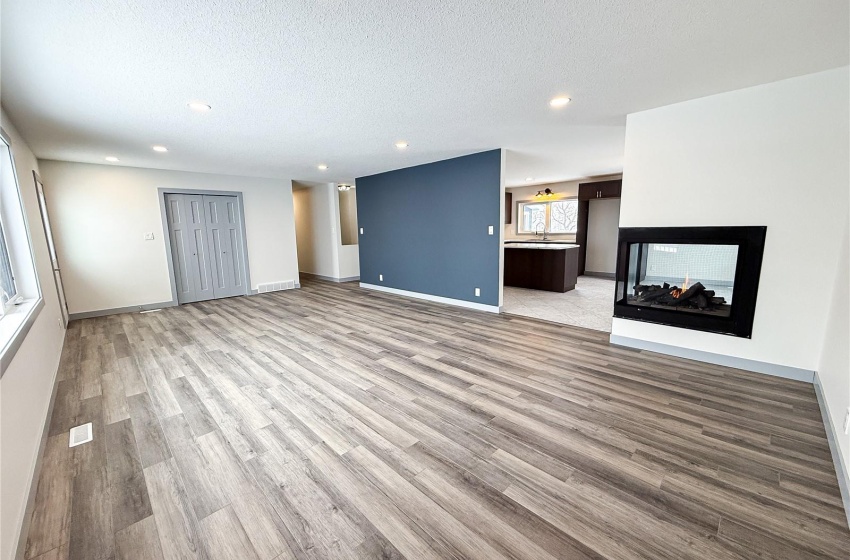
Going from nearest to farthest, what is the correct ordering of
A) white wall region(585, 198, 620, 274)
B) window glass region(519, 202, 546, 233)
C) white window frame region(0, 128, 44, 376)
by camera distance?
white window frame region(0, 128, 44, 376) → white wall region(585, 198, 620, 274) → window glass region(519, 202, 546, 233)

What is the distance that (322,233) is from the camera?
8.38 meters

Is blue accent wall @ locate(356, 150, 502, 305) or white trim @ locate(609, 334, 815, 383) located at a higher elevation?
blue accent wall @ locate(356, 150, 502, 305)

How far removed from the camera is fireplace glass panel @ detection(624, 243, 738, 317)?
296 centimetres

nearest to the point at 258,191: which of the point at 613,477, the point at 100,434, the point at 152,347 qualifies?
the point at 152,347

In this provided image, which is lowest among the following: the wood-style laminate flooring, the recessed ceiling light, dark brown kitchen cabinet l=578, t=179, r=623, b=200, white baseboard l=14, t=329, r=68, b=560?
the wood-style laminate flooring

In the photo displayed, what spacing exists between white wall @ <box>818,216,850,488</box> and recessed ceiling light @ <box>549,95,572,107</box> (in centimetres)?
222

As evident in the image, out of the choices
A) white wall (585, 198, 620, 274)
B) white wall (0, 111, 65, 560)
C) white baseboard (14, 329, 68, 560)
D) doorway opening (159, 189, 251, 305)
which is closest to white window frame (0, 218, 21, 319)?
white wall (0, 111, 65, 560)

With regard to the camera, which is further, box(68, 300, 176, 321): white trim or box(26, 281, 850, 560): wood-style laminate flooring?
box(68, 300, 176, 321): white trim

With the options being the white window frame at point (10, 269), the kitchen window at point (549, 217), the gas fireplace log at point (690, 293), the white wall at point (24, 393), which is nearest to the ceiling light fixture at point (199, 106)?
the white wall at point (24, 393)

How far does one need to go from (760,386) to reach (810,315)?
2.26ft

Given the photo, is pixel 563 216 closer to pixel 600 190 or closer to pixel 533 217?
pixel 533 217

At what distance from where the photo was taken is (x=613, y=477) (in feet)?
5.58

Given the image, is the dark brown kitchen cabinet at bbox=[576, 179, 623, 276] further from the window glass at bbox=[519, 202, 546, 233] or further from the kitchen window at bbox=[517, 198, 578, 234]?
the window glass at bbox=[519, 202, 546, 233]

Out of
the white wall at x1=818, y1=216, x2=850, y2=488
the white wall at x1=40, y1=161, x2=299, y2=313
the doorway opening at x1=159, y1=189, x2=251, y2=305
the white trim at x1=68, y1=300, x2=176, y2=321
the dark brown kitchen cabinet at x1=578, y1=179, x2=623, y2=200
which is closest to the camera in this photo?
the white wall at x1=818, y1=216, x2=850, y2=488
